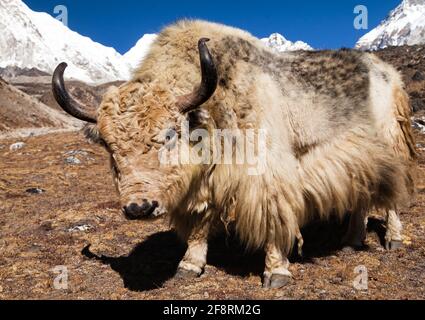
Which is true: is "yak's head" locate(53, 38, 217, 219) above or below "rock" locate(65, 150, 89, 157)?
below

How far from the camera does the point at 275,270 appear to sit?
160 inches

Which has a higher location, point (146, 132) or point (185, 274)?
point (146, 132)

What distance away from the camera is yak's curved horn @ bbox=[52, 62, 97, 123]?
3.80 m

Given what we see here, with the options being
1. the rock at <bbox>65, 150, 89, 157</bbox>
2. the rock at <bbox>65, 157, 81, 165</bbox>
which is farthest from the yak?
the rock at <bbox>65, 150, 89, 157</bbox>

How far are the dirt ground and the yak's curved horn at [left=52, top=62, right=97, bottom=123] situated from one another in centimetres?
153

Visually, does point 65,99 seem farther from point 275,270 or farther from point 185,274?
point 275,270

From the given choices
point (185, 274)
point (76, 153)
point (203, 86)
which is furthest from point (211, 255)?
point (76, 153)

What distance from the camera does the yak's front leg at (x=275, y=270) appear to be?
402cm

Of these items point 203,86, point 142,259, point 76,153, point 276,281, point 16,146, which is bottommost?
point 276,281

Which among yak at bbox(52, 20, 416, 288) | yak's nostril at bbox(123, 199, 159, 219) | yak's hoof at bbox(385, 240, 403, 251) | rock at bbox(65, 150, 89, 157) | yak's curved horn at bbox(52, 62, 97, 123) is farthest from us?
rock at bbox(65, 150, 89, 157)

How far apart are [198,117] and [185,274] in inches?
60.9

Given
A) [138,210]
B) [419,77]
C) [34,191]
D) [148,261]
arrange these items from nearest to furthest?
[138,210] → [148,261] → [34,191] → [419,77]

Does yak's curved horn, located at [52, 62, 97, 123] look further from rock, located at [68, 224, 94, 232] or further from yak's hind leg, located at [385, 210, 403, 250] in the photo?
yak's hind leg, located at [385, 210, 403, 250]
